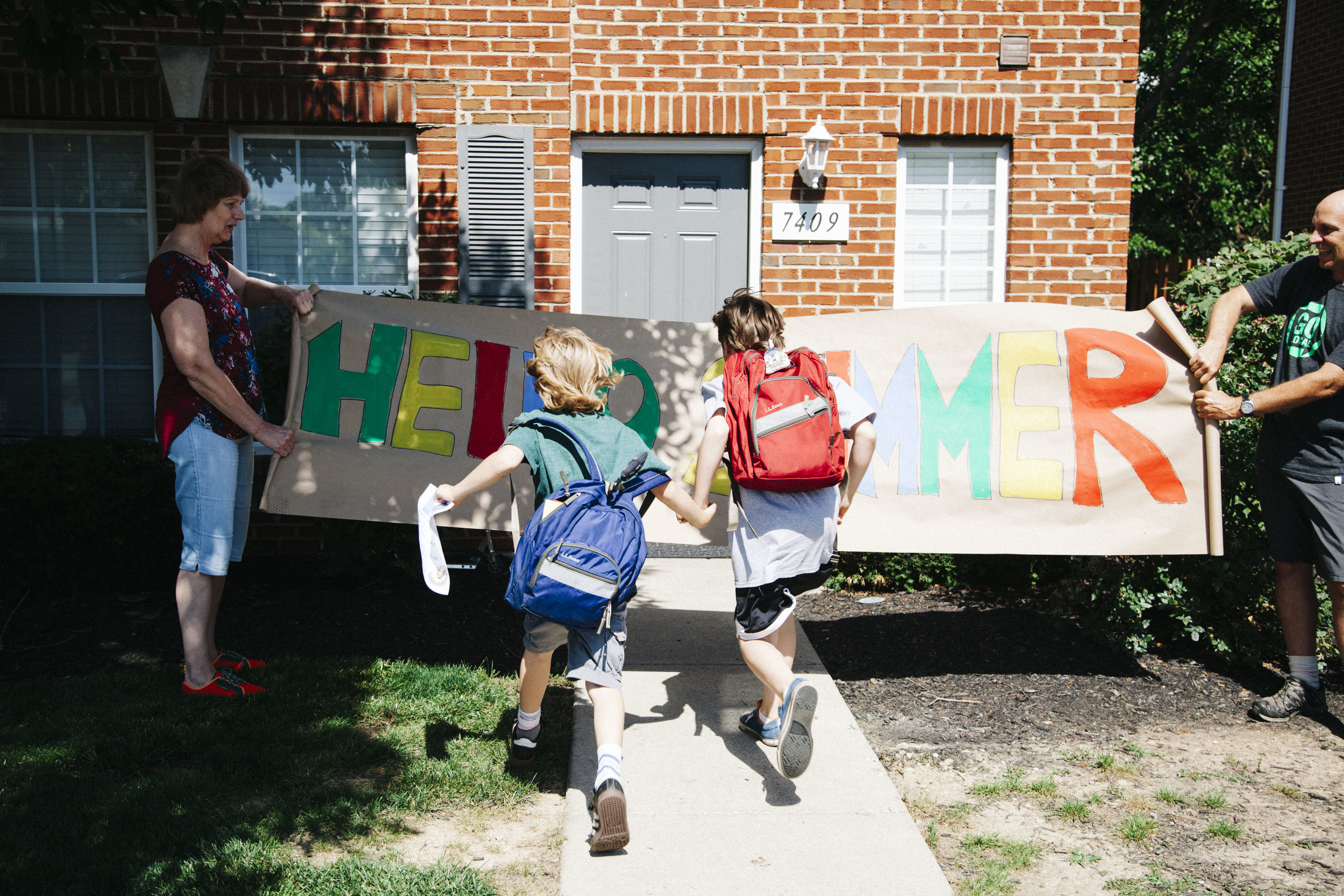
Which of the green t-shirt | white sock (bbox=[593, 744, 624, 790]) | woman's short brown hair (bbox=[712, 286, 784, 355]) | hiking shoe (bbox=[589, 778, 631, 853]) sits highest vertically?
woman's short brown hair (bbox=[712, 286, 784, 355])

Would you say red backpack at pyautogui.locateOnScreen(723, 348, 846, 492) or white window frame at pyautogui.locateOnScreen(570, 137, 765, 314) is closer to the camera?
red backpack at pyautogui.locateOnScreen(723, 348, 846, 492)

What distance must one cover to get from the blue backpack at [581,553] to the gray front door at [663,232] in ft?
12.6

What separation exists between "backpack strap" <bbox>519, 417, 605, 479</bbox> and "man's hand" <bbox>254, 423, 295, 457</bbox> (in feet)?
4.85

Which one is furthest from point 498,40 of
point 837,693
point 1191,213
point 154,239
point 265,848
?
point 1191,213

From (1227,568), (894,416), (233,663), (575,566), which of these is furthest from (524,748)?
(1227,568)

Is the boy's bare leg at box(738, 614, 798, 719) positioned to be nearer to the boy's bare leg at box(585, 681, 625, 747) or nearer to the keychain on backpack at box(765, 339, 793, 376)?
the boy's bare leg at box(585, 681, 625, 747)

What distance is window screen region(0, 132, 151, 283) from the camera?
6.50m

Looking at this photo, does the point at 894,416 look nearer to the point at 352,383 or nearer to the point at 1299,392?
the point at 1299,392

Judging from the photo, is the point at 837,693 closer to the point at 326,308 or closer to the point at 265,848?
the point at 265,848

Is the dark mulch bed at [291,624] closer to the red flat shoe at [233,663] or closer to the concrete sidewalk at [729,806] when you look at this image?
the red flat shoe at [233,663]

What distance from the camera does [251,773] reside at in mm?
3371

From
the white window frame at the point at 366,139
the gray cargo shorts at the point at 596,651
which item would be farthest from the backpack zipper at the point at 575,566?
the white window frame at the point at 366,139

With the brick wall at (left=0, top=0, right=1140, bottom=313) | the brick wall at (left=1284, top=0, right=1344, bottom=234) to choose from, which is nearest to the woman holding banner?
the brick wall at (left=0, top=0, right=1140, bottom=313)

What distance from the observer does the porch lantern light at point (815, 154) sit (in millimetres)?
6410
